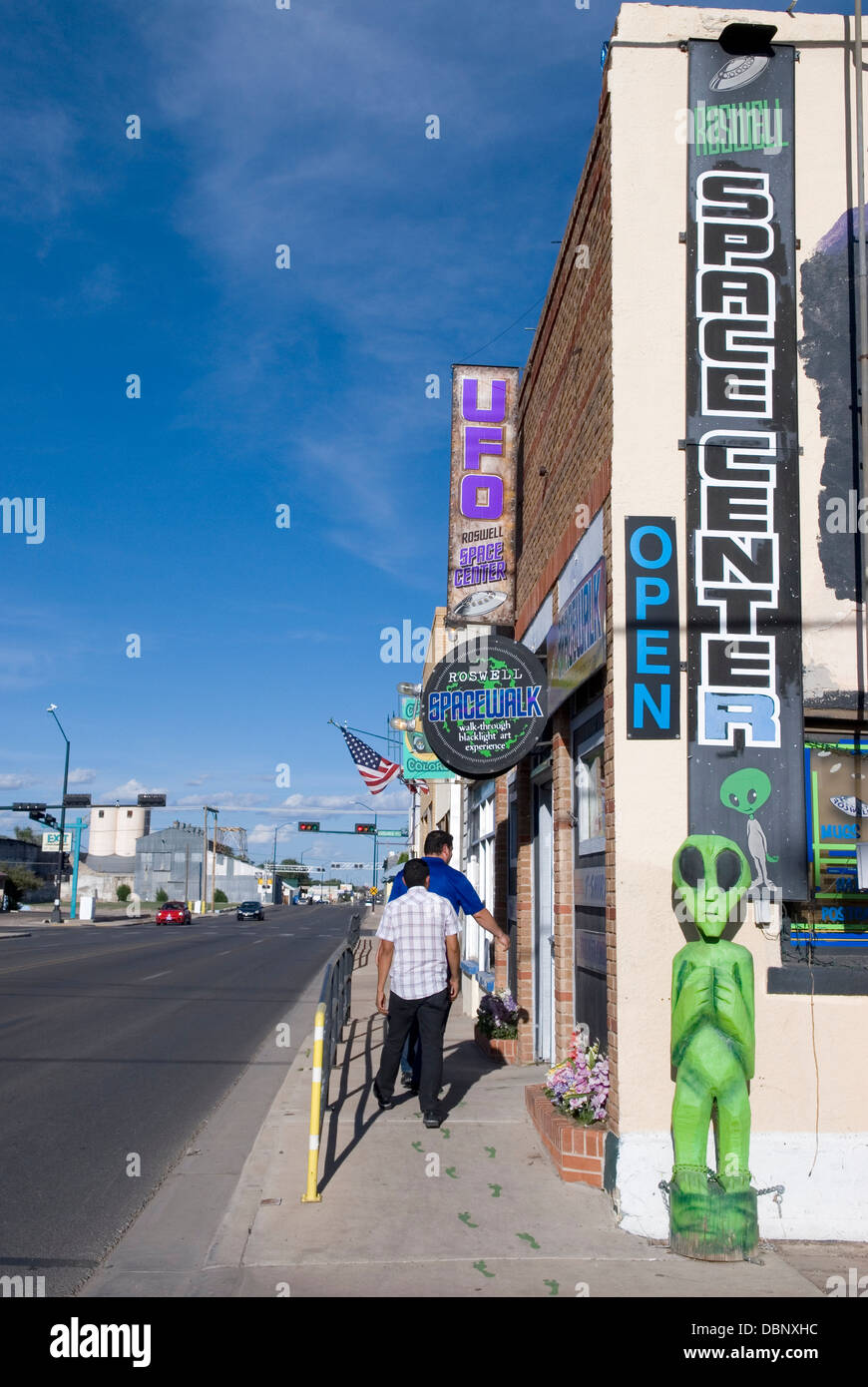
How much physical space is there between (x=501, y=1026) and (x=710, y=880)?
5.19 m

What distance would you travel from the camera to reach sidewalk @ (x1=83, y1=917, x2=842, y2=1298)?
4.71 meters

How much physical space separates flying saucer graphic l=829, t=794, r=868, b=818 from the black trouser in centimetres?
293

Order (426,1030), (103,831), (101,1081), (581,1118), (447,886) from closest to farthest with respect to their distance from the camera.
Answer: (581,1118)
(426,1030)
(447,886)
(101,1081)
(103,831)

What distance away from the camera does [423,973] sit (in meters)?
7.56

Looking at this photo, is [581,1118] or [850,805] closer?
[850,805]

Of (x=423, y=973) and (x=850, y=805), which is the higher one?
(x=850, y=805)

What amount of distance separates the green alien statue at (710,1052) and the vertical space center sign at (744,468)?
43cm

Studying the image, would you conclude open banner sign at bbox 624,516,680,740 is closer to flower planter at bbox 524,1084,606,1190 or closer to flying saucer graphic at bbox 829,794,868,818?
flying saucer graphic at bbox 829,794,868,818

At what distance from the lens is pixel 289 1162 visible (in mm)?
6730

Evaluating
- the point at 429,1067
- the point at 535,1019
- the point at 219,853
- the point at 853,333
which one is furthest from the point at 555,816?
the point at 219,853

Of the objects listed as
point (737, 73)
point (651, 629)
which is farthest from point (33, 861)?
point (737, 73)

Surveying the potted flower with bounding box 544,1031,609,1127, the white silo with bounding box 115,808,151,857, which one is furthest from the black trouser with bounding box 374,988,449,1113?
the white silo with bounding box 115,808,151,857

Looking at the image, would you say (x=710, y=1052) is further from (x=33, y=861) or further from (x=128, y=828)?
(x=128, y=828)
